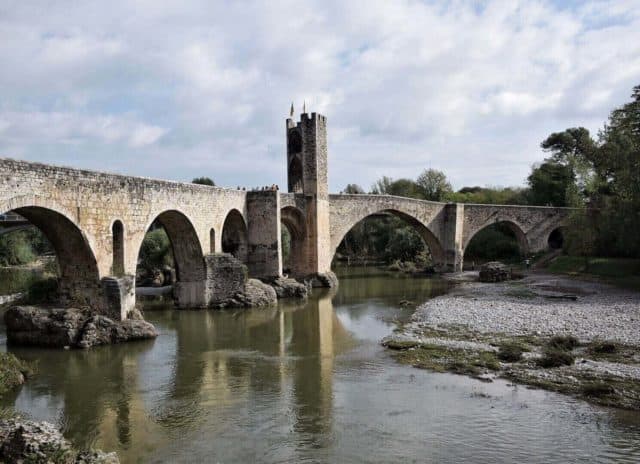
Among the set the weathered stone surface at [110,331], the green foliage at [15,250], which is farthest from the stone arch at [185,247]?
the green foliage at [15,250]

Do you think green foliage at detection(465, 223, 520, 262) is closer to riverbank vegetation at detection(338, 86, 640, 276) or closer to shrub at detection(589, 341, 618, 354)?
riverbank vegetation at detection(338, 86, 640, 276)

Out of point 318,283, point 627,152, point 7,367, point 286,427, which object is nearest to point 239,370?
point 286,427

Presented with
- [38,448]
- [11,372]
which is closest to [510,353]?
[38,448]

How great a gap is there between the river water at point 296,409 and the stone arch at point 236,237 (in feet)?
28.9

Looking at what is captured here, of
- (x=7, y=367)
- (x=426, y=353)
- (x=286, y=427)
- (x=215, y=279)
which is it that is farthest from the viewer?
Answer: (x=215, y=279)

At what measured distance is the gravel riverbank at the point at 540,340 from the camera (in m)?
10.8

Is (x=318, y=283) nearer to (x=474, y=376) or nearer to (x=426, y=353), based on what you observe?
(x=426, y=353)

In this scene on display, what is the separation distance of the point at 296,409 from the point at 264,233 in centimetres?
1454

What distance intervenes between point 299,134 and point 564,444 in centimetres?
2082

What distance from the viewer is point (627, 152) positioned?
22.0 meters

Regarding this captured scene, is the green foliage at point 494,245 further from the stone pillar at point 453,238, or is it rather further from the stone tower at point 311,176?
the stone tower at point 311,176

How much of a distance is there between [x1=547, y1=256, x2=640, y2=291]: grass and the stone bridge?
6.96m

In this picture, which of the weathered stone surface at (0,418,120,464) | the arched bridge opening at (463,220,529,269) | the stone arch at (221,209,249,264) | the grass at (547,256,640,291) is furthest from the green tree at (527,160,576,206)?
the weathered stone surface at (0,418,120,464)

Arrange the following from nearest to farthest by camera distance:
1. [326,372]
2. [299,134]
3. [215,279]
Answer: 1. [326,372]
2. [215,279]
3. [299,134]
